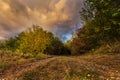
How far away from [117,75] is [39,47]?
41.1 metres

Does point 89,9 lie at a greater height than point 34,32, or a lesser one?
lesser

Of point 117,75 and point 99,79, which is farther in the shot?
point 117,75

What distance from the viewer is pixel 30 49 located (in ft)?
172

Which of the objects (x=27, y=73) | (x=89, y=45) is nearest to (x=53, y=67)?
(x=27, y=73)

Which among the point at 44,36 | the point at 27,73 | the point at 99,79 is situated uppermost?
the point at 44,36

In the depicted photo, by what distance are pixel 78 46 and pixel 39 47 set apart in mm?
10493

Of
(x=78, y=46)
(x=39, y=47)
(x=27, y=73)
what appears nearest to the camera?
(x=27, y=73)

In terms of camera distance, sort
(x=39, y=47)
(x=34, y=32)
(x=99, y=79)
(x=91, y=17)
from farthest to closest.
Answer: (x=34, y=32) → (x=39, y=47) → (x=91, y=17) → (x=99, y=79)

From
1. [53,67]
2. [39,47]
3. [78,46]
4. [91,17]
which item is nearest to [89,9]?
[91,17]

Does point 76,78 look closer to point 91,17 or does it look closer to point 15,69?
point 15,69

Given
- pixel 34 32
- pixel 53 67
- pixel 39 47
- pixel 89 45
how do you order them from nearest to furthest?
pixel 53 67 → pixel 89 45 → pixel 39 47 → pixel 34 32

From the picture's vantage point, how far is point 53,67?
1280 cm

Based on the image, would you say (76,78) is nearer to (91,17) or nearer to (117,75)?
(117,75)

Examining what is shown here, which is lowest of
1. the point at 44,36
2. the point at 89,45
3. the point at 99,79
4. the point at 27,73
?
the point at 99,79
